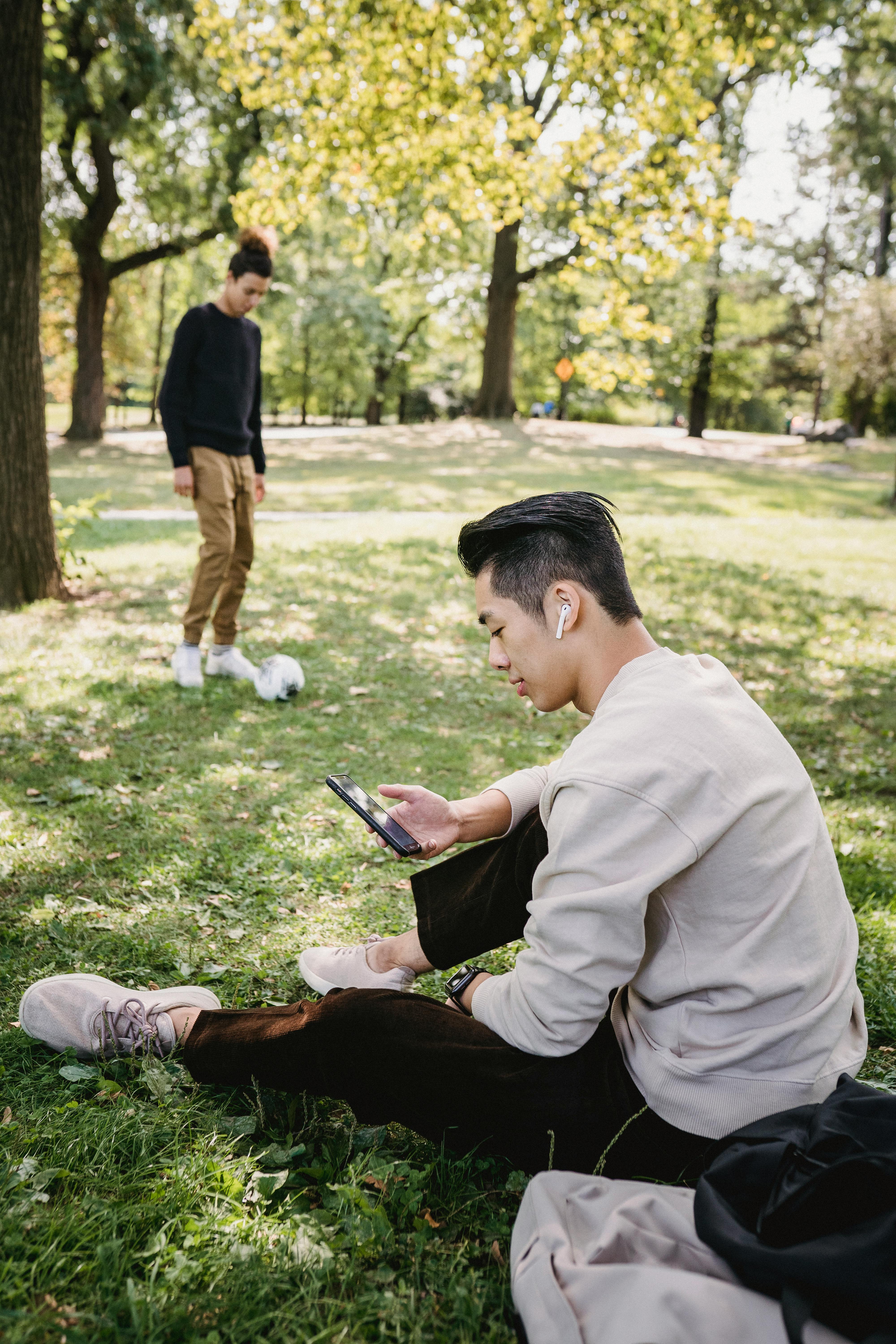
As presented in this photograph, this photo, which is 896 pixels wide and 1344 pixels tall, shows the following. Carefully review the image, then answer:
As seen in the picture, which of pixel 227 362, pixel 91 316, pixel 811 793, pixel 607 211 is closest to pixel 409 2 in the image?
pixel 607 211

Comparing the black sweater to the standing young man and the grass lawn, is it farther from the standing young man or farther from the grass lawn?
the grass lawn

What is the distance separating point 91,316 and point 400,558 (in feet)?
58.4

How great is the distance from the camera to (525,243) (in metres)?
26.3

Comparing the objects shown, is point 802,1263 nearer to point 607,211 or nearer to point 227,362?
point 227,362

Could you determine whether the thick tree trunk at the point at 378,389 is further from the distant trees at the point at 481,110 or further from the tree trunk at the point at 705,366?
the distant trees at the point at 481,110

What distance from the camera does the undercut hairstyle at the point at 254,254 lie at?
17.6 ft

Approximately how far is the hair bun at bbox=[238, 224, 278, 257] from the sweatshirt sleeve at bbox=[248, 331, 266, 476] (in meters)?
0.60

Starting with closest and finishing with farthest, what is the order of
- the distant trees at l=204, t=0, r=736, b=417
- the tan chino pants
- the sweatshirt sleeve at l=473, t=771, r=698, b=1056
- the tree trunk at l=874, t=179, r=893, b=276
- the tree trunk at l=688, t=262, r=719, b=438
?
the sweatshirt sleeve at l=473, t=771, r=698, b=1056, the tan chino pants, the distant trees at l=204, t=0, r=736, b=417, the tree trunk at l=688, t=262, r=719, b=438, the tree trunk at l=874, t=179, r=893, b=276

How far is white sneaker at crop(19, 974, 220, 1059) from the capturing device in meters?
2.57

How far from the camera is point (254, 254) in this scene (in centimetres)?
541

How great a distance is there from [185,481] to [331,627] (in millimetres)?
2300

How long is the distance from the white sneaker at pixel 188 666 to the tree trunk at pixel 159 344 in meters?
34.0

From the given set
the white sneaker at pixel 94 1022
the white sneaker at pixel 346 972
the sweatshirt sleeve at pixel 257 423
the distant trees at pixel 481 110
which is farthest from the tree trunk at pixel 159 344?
the white sneaker at pixel 94 1022

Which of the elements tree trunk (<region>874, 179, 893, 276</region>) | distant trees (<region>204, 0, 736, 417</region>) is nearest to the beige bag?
distant trees (<region>204, 0, 736, 417</region>)
